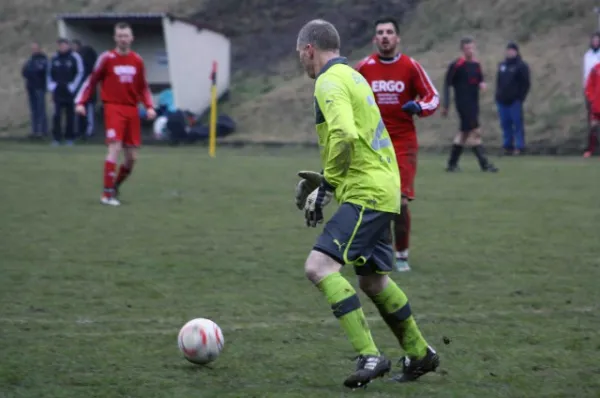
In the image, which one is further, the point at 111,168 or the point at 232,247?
the point at 111,168

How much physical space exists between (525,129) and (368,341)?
22.1 m

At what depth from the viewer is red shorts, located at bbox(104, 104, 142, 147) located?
44.1 ft

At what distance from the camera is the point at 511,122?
24266 millimetres

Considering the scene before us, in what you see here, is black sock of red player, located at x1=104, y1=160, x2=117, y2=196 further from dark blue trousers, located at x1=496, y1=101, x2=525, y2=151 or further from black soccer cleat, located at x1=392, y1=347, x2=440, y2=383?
dark blue trousers, located at x1=496, y1=101, x2=525, y2=151

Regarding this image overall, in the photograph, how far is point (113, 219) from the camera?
478 inches

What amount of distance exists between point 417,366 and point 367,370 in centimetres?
41

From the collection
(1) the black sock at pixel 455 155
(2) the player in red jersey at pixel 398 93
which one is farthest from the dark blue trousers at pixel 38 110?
(2) the player in red jersey at pixel 398 93

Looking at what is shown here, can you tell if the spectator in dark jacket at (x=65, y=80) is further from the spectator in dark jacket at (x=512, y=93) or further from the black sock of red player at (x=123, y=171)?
the black sock of red player at (x=123, y=171)

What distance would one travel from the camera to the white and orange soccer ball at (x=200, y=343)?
562 centimetres

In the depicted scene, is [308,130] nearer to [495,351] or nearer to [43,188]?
[43,188]

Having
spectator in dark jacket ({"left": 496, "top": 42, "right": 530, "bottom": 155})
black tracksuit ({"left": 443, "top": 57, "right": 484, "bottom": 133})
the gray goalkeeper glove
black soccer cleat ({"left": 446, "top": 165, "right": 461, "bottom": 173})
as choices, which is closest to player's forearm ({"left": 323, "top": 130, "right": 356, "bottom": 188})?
the gray goalkeeper glove

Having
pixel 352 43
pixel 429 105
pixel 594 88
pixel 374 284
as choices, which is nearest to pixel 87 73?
pixel 352 43

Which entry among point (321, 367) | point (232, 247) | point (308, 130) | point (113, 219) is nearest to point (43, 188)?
point (113, 219)

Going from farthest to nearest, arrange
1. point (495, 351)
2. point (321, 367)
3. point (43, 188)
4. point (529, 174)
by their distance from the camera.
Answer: point (529, 174) → point (43, 188) → point (495, 351) → point (321, 367)
